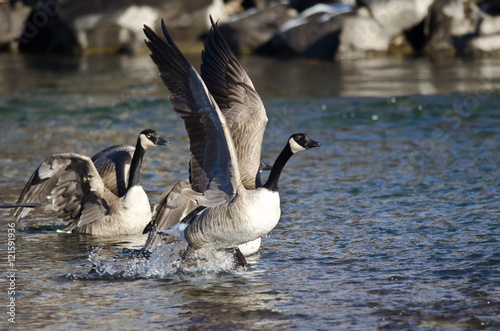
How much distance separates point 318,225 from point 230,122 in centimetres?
155

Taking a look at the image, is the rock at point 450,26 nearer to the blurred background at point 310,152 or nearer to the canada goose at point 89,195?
the blurred background at point 310,152

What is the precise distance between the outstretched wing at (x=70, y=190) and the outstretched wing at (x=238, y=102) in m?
1.60

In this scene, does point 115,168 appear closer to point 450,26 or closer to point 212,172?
point 212,172

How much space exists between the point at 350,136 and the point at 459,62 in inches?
367

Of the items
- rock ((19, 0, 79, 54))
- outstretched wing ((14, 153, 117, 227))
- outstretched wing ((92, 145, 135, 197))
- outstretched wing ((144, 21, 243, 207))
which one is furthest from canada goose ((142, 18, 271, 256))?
rock ((19, 0, 79, 54))

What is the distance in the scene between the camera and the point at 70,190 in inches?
328

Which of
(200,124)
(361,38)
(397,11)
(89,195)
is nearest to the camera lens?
(200,124)

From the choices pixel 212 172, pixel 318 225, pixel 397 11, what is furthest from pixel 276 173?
pixel 397 11

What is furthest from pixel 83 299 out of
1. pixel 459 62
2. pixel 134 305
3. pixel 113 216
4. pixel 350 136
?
pixel 459 62

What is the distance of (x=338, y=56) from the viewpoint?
2188 cm

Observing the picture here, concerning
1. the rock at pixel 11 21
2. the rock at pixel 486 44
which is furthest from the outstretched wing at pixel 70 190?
the rock at pixel 11 21

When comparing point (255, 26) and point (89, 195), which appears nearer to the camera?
point (89, 195)

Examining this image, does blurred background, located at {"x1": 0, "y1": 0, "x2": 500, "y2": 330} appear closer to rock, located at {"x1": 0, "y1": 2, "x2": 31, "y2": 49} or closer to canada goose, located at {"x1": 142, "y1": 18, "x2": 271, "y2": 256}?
rock, located at {"x1": 0, "y1": 2, "x2": 31, "y2": 49}

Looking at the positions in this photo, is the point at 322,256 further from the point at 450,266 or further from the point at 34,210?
the point at 34,210
